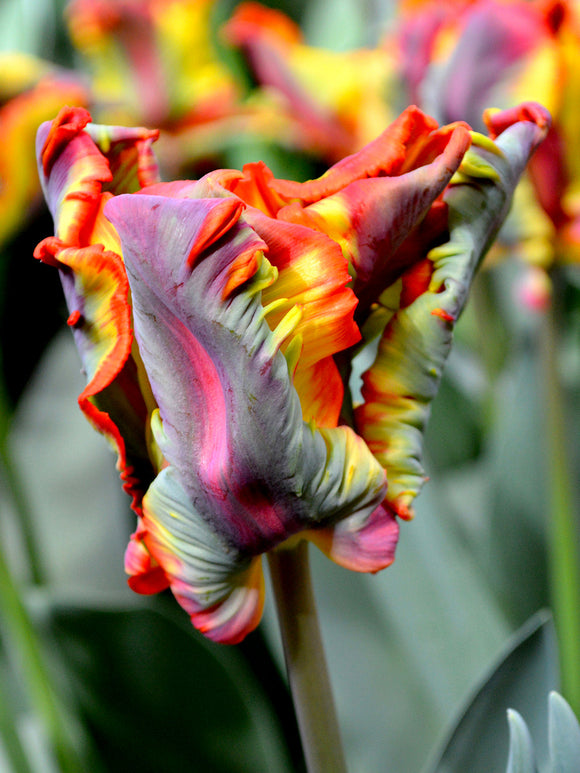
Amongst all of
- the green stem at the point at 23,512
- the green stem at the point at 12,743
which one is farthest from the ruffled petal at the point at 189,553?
the green stem at the point at 23,512

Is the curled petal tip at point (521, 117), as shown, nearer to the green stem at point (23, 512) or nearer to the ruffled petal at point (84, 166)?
the ruffled petal at point (84, 166)

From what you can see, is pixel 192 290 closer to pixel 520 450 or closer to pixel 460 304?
pixel 460 304

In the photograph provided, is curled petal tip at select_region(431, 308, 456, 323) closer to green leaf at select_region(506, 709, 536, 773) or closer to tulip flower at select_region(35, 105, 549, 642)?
tulip flower at select_region(35, 105, 549, 642)

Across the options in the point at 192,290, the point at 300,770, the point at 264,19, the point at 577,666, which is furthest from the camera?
the point at 264,19

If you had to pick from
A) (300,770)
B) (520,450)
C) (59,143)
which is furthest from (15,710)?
(59,143)

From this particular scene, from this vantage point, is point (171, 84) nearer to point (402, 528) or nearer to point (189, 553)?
point (402, 528)
